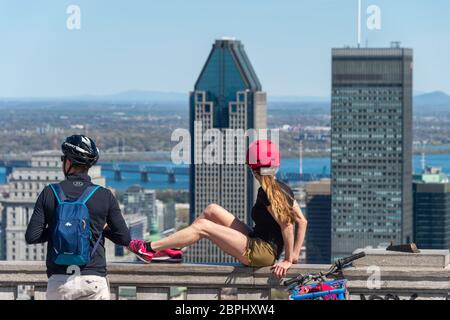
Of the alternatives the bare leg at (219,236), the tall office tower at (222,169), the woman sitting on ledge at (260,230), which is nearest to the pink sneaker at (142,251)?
the woman sitting on ledge at (260,230)

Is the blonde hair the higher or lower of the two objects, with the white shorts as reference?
higher

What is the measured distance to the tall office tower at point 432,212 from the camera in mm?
176750

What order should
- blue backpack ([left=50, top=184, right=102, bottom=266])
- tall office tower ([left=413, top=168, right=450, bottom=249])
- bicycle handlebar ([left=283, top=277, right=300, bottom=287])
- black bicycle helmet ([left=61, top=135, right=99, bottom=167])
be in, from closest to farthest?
blue backpack ([left=50, top=184, right=102, bottom=266])
black bicycle helmet ([left=61, top=135, right=99, bottom=167])
bicycle handlebar ([left=283, top=277, right=300, bottom=287])
tall office tower ([left=413, top=168, right=450, bottom=249])

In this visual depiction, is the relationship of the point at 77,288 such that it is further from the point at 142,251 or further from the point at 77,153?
the point at 142,251

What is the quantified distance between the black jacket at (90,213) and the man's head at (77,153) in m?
0.07

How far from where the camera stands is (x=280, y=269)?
555 inches

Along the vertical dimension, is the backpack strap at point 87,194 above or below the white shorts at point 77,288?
above

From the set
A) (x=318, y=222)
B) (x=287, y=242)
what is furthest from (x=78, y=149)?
(x=318, y=222)

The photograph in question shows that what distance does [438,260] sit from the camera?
14156 millimetres

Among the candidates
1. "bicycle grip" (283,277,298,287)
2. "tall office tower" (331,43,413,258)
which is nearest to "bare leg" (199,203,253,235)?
"bicycle grip" (283,277,298,287)

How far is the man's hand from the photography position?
14.1 metres

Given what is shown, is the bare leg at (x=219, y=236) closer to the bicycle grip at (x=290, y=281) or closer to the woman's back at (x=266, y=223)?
the woman's back at (x=266, y=223)

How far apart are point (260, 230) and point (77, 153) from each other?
8.05 ft

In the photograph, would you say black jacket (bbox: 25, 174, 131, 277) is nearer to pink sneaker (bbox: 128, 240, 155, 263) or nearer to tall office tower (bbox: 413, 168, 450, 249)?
pink sneaker (bbox: 128, 240, 155, 263)
